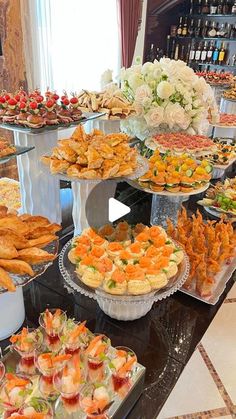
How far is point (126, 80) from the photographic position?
176 centimetres

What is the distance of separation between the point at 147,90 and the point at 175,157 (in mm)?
401

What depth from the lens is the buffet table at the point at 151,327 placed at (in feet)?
2.61

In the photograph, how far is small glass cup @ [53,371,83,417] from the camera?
0.64m

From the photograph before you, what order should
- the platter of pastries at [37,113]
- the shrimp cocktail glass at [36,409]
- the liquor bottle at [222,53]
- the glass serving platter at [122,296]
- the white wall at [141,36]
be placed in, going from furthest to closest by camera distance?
the liquor bottle at [222,53] < the white wall at [141,36] < the platter of pastries at [37,113] < the glass serving platter at [122,296] < the shrimp cocktail glass at [36,409]

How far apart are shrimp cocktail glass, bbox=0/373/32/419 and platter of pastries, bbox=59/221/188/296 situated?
26 centimetres

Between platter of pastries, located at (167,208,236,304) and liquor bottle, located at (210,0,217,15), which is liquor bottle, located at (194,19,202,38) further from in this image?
platter of pastries, located at (167,208,236,304)

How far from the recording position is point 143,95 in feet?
5.36

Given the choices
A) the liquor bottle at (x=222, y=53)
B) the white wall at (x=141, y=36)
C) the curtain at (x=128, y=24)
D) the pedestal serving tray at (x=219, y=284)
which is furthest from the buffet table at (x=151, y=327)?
the liquor bottle at (x=222, y=53)

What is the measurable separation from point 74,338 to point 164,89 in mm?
1213

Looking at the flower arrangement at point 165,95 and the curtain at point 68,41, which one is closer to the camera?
the flower arrangement at point 165,95

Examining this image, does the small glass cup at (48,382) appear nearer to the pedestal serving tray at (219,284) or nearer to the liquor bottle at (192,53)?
the pedestal serving tray at (219,284)

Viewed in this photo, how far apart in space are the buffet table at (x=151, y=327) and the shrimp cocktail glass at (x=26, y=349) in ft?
0.42

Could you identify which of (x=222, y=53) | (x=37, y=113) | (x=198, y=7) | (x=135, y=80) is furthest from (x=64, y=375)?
(x=198, y=7)

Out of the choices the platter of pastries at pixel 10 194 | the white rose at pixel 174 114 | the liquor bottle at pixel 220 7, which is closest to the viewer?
the platter of pastries at pixel 10 194
